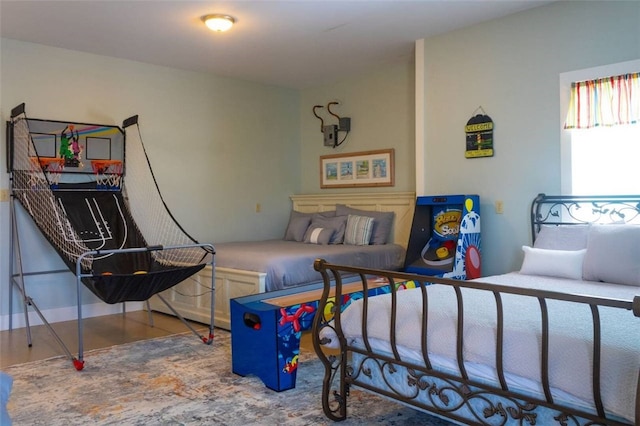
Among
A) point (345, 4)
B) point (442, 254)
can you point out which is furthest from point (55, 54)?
point (442, 254)

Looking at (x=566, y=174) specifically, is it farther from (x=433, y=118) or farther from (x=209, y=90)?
(x=209, y=90)

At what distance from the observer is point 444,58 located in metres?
4.46

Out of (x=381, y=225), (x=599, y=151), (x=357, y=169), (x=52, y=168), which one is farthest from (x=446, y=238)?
(x=52, y=168)

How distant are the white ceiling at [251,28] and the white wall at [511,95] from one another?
207mm

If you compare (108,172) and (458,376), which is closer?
(458,376)

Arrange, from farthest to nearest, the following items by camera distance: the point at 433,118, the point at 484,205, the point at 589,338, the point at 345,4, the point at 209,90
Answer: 1. the point at 209,90
2. the point at 433,118
3. the point at 484,205
4. the point at 345,4
5. the point at 589,338

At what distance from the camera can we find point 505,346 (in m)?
1.87

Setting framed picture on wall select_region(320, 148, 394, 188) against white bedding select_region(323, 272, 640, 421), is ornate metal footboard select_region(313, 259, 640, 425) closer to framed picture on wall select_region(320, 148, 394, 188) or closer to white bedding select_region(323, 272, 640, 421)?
white bedding select_region(323, 272, 640, 421)

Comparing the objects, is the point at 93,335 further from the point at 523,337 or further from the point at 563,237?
the point at 563,237

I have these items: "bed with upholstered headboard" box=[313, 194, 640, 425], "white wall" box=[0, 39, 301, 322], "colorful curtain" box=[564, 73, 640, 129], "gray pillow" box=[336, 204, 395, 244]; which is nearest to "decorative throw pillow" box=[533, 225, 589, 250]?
"bed with upholstered headboard" box=[313, 194, 640, 425]

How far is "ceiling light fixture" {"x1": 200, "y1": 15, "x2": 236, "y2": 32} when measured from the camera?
12.7 feet

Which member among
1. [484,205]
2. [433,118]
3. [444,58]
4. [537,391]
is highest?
[444,58]

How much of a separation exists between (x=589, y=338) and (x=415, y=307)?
71 centimetres

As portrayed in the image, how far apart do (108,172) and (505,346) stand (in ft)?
13.3
